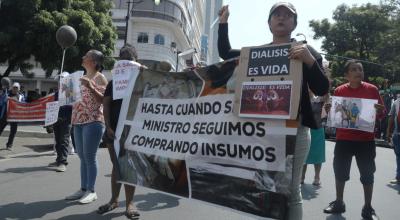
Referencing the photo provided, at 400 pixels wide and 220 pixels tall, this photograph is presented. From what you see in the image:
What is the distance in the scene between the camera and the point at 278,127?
2959mm

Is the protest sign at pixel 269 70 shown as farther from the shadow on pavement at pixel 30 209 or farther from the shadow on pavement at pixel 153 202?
the shadow on pavement at pixel 30 209

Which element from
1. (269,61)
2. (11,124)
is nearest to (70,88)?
(11,124)

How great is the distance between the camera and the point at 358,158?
5.26 meters

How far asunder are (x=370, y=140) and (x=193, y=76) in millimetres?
2619

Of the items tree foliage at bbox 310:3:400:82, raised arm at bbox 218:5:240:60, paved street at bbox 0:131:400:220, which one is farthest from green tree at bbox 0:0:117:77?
tree foliage at bbox 310:3:400:82

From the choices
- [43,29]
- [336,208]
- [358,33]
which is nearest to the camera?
[336,208]

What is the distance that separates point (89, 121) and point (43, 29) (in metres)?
18.4

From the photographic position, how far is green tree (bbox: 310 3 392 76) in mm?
43125

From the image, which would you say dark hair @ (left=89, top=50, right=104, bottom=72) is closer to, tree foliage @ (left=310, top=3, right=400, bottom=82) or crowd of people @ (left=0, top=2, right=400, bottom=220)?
crowd of people @ (left=0, top=2, right=400, bottom=220)

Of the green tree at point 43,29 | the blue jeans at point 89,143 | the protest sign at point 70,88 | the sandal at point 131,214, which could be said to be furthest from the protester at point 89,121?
the green tree at point 43,29

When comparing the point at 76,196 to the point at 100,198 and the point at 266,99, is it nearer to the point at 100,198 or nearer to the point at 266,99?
the point at 100,198

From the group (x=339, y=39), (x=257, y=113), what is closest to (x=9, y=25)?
(x=257, y=113)

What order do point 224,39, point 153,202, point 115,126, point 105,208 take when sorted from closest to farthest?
point 224,39 → point 115,126 → point 105,208 → point 153,202

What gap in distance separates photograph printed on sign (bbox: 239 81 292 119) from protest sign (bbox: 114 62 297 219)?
62 mm
